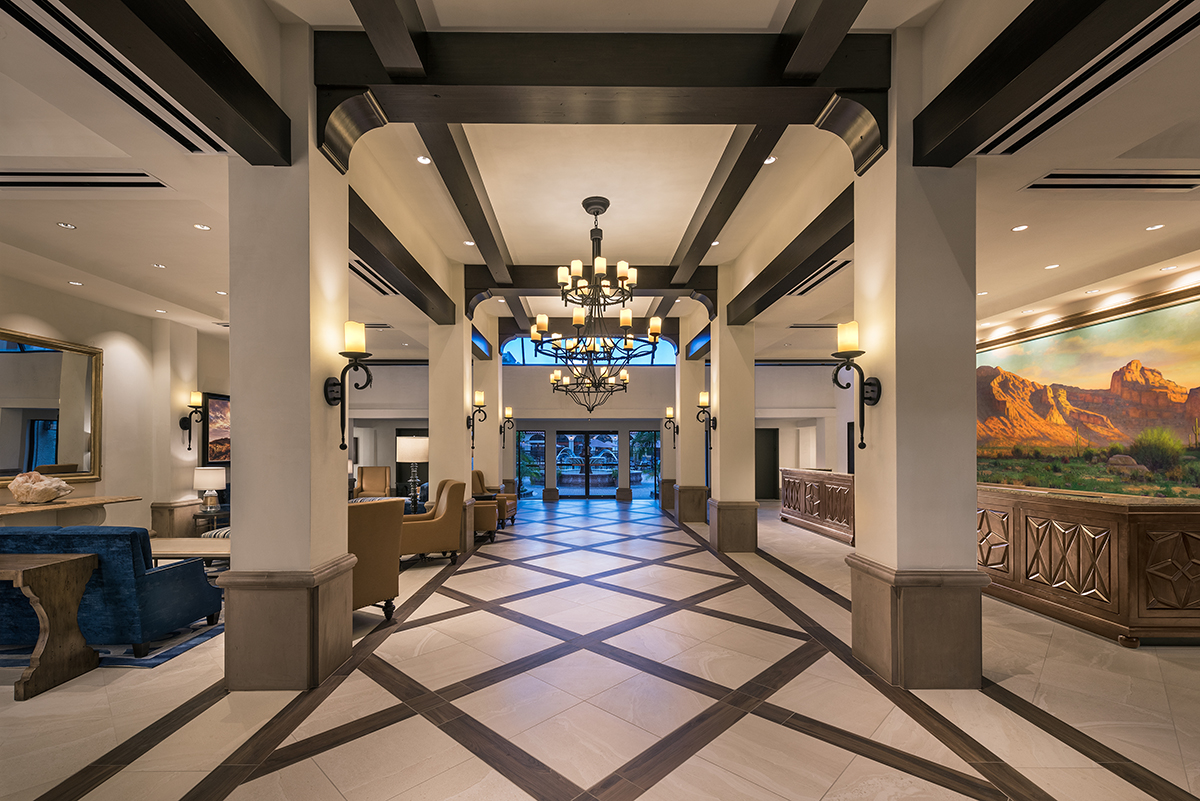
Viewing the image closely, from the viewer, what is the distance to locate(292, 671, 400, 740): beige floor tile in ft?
8.64

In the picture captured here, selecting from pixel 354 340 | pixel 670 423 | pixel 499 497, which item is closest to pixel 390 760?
pixel 354 340

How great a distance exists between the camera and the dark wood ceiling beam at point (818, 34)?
96.7 inches

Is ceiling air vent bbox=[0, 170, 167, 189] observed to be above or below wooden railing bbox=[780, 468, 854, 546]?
above

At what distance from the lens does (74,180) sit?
12.2 ft

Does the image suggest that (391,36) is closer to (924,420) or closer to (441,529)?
(924,420)

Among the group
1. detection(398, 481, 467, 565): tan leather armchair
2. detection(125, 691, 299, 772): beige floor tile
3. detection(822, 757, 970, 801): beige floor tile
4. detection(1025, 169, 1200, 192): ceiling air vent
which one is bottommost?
detection(125, 691, 299, 772): beige floor tile

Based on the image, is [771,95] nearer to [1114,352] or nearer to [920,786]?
[920,786]

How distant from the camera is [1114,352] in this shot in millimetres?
6906

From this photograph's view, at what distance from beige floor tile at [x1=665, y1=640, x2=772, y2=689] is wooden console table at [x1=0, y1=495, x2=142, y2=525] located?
724 centimetres

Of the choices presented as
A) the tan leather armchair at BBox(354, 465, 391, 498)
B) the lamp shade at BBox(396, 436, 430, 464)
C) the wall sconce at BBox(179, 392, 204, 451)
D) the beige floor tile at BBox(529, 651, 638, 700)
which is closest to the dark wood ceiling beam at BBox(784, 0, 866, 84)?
the beige floor tile at BBox(529, 651, 638, 700)

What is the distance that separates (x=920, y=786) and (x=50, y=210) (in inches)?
284

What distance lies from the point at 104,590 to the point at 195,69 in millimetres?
3358

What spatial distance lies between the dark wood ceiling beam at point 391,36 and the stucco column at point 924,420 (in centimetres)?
272

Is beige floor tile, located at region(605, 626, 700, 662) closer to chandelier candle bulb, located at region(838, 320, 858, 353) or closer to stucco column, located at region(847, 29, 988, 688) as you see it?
stucco column, located at region(847, 29, 988, 688)
